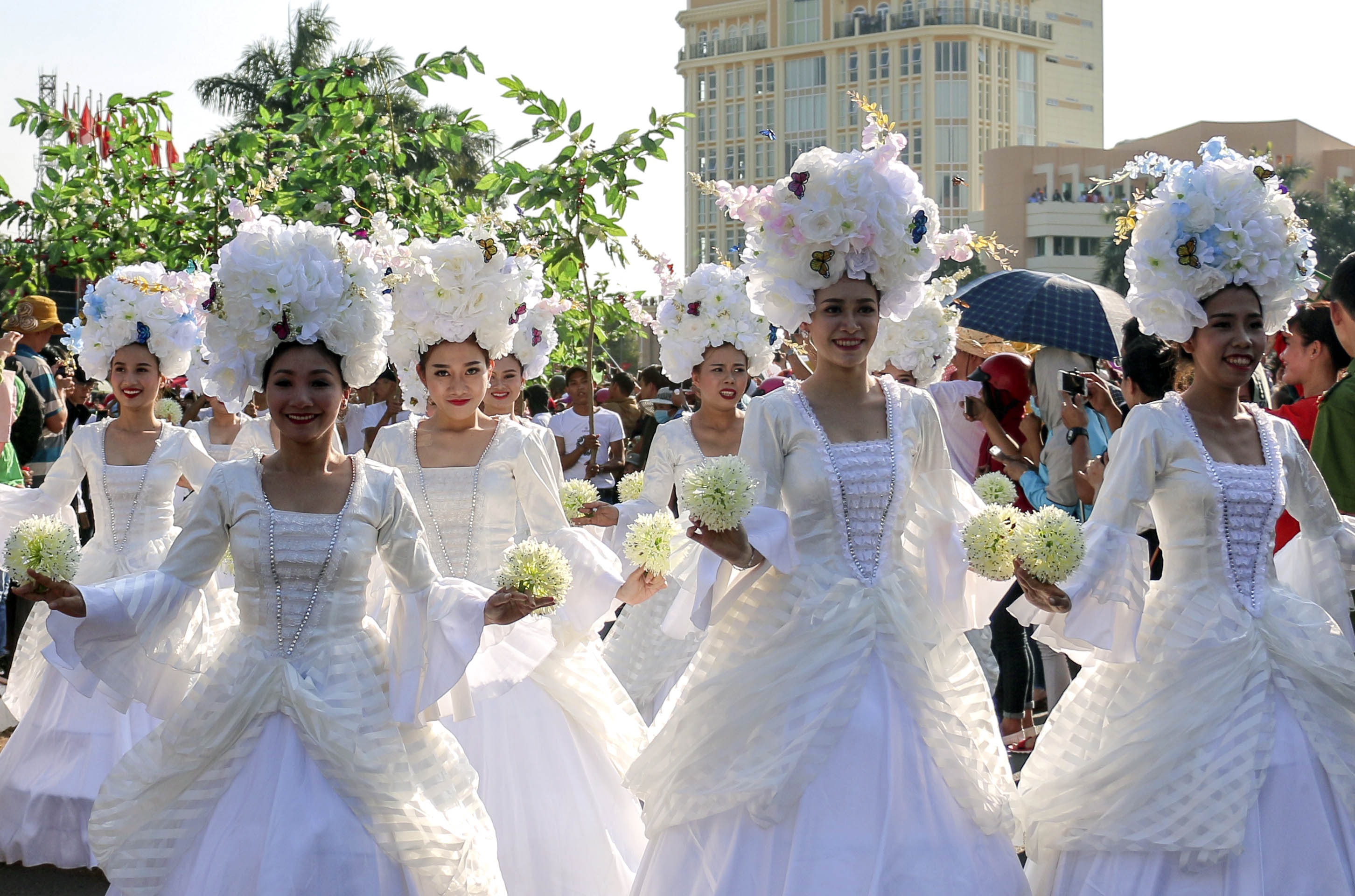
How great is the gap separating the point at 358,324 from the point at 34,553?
1.13 metres

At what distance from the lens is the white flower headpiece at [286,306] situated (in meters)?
4.14

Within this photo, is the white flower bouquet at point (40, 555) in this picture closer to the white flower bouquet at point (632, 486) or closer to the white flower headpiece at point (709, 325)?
the white flower bouquet at point (632, 486)

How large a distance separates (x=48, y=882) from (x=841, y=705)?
376cm

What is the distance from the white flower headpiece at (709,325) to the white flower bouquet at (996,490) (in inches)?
98.6

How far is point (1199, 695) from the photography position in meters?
4.07

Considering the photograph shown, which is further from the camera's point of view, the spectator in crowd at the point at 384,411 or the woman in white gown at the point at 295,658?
the spectator in crowd at the point at 384,411

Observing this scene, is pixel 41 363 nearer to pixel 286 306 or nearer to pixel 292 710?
pixel 286 306

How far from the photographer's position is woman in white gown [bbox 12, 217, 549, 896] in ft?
12.4

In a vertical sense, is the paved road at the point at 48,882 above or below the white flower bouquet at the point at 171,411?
below

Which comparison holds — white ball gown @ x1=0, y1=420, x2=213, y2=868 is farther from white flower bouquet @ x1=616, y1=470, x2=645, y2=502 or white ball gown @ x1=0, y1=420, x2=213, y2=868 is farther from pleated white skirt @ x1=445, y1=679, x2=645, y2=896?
white flower bouquet @ x1=616, y1=470, x2=645, y2=502

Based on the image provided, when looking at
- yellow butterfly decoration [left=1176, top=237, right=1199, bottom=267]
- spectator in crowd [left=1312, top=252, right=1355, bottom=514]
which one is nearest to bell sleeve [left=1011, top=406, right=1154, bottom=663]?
yellow butterfly decoration [left=1176, top=237, right=1199, bottom=267]

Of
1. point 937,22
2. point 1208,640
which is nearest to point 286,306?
point 1208,640

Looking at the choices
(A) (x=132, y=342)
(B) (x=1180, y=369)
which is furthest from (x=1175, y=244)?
(A) (x=132, y=342)

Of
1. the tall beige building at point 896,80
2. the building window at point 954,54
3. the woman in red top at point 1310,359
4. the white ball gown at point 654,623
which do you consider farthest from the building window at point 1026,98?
the woman in red top at point 1310,359
